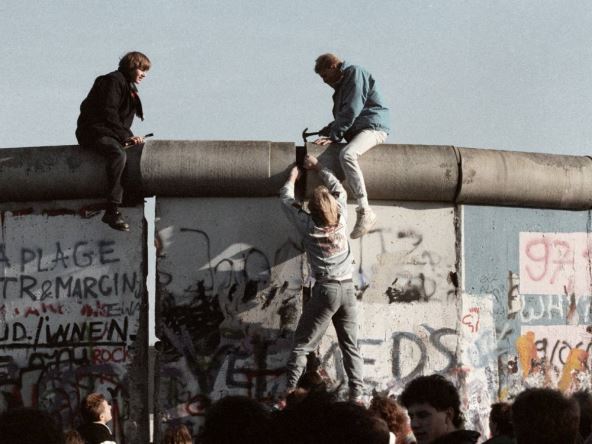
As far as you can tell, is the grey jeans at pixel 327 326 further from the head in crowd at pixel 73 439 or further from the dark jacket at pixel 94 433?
the head in crowd at pixel 73 439

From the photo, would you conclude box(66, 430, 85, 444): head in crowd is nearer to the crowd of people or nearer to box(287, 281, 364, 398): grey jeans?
the crowd of people

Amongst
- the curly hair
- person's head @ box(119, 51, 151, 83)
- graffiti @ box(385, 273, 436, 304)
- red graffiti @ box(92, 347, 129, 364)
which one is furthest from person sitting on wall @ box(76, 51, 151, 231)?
the curly hair

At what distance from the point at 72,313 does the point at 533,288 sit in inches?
173

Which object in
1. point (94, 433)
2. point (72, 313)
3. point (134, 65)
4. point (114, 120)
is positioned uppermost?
point (134, 65)

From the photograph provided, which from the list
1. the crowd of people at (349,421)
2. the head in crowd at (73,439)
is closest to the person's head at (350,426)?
the crowd of people at (349,421)

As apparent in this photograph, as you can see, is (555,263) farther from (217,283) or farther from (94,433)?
(94,433)

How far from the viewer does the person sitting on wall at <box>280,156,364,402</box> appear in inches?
383

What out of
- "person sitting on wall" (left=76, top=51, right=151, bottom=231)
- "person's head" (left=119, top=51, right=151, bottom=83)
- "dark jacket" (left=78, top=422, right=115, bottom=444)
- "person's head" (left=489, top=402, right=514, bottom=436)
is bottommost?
"dark jacket" (left=78, top=422, right=115, bottom=444)

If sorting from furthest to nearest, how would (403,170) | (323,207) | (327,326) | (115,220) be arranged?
1. (403,170)
2. (115,220)
3. (327,326)
4. (323,207)

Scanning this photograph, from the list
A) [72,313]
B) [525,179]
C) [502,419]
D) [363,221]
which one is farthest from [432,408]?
[525,179]

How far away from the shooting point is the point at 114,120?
10.3m

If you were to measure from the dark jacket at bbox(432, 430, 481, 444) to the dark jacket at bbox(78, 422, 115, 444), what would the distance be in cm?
313

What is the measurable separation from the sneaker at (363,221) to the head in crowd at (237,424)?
6.08m

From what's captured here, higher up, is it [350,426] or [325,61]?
[325,61]
